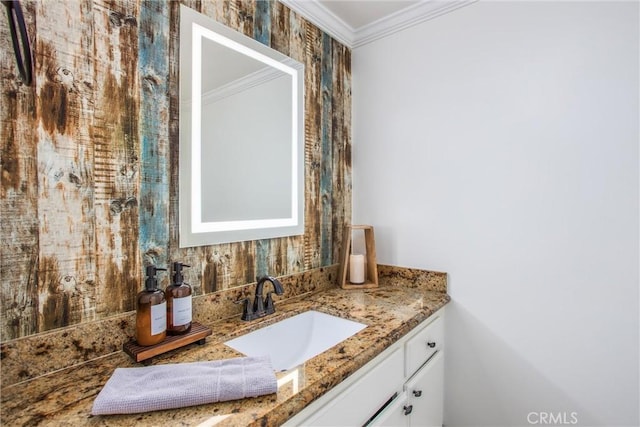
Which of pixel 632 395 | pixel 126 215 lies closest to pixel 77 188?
pixel 126 215

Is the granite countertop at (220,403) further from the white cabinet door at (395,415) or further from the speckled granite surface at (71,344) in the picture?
the white cabinet door at (395,415)

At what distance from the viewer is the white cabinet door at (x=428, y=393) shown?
1.33 meters

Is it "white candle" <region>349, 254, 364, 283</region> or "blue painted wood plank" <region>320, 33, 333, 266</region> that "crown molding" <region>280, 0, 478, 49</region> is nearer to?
"blue painted wood plank" <region>320, 33, 333, 266</region>

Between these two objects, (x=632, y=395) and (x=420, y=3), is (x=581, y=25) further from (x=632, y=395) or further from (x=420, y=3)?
(x=632, y=395)

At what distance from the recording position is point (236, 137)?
4.47 ft

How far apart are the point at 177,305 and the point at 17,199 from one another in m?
0.50

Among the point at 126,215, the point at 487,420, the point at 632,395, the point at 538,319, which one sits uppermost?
the point at 126,215

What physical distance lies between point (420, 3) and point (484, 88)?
570mm

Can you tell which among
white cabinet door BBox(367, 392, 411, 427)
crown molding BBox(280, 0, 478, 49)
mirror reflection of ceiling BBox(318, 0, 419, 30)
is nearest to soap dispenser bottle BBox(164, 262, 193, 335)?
white cabinet door BBox(367, 392, 411, 427)

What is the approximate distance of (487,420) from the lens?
1565mm

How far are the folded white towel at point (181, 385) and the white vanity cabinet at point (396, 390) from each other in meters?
0.14

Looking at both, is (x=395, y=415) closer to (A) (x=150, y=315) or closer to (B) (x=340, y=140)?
(A) (x=150, y=315)

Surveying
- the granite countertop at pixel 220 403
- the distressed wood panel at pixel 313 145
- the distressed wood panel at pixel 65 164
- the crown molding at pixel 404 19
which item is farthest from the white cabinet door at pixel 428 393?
the crown molding at pixel 404 19

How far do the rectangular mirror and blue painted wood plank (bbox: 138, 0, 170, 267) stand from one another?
0.20 ft
